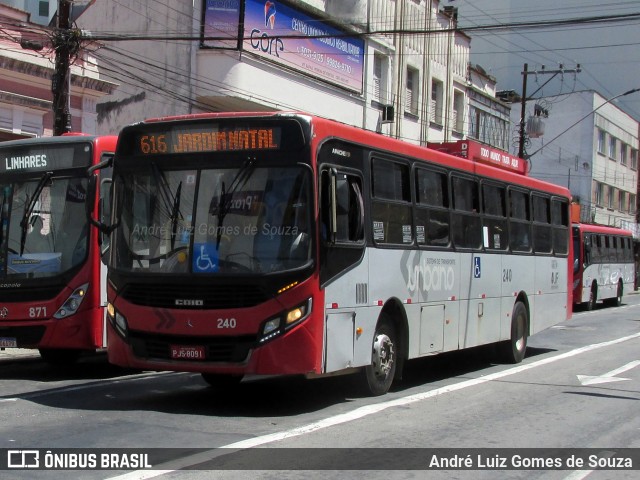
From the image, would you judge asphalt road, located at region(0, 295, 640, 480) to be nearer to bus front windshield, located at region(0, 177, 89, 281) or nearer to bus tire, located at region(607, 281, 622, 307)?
bus front windshield, located at region(0, 177, 89, 281)

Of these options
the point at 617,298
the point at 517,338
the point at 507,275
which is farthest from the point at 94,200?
the point at 617,298

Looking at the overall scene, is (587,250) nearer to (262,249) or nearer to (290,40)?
(290,40)

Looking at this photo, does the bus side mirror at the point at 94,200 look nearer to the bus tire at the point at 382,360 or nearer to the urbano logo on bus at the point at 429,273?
the bus tire at the point at 382,360

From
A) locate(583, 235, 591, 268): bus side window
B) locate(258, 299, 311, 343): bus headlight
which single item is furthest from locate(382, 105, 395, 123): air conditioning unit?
locate(258, 299, 311, 343): bus headlight

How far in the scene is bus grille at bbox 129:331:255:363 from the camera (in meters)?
8.65

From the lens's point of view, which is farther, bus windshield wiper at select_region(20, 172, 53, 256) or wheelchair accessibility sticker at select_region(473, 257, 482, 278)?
wheelchair accessibility sticker at select_region(473, 257, 482, 278)

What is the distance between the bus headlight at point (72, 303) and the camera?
11.3 m

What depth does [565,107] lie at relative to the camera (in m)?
58.8

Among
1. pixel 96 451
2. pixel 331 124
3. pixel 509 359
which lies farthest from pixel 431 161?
pixel 96 451

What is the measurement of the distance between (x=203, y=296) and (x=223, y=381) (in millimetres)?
2535

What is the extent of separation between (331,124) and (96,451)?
4179 mm

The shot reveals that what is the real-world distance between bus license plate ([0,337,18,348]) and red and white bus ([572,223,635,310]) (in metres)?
22.4

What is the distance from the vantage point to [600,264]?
32.4m

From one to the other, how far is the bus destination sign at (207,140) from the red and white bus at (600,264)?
74.7 feet
